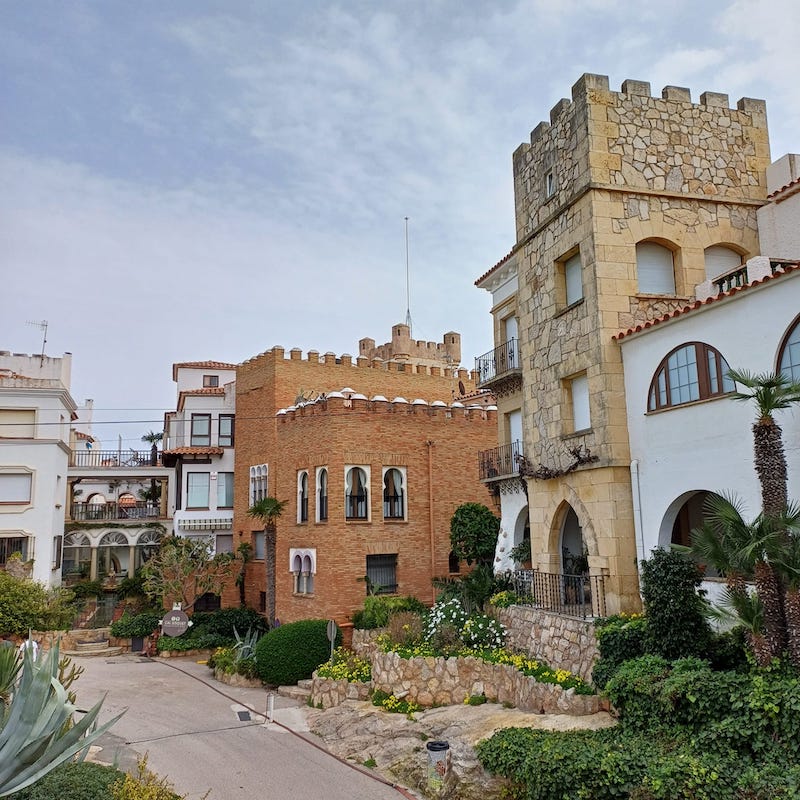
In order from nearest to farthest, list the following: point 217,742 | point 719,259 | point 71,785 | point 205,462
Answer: point 71,785, point 217,742, point 719,259, point 205,462

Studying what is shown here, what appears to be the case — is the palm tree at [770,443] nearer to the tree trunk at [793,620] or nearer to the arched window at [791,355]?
the arched window at [791,355]

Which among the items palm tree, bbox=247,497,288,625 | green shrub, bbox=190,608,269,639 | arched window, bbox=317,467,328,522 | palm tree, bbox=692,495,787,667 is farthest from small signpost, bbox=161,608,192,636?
palm tree, bbox=692,495,787,667

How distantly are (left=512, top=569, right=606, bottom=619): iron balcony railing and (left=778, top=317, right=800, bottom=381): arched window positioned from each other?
6.20 m

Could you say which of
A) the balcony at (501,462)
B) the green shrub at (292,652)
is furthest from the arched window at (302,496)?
the balcony at (501,462)

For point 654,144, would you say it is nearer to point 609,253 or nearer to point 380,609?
point 609,253

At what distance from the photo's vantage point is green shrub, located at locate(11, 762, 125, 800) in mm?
9127

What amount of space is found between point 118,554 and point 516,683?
33.4m

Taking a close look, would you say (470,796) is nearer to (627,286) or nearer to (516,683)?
(516,683)

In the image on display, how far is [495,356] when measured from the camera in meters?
22.5

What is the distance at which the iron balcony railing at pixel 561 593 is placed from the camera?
16.5 metres

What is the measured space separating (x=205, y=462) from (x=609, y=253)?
24.3m

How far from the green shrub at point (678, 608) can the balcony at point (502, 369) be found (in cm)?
918

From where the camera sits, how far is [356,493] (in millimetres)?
26109

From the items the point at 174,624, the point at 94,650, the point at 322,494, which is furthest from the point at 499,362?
the point at 94,650
